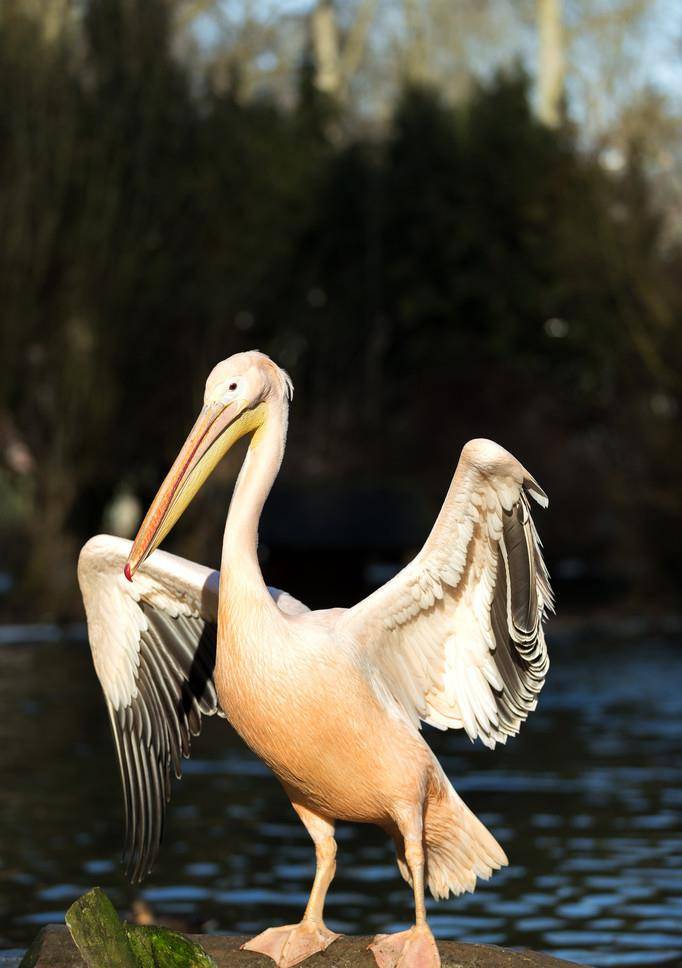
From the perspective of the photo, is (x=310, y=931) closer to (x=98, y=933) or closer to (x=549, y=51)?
(x=98, y=933)

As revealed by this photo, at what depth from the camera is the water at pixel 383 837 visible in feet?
24.0

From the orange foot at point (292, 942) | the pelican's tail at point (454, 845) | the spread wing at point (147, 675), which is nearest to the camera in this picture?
the orange foot at point (292, 942)

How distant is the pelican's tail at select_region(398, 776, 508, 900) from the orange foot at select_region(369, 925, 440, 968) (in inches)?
14.6

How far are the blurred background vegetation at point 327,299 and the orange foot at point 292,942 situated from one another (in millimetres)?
13726

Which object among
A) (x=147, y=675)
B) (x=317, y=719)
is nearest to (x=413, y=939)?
(x=317, y=719)

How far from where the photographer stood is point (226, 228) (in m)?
21.1

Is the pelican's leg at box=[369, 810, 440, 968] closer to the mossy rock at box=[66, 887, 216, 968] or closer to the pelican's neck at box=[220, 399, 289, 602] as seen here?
the mossy rock at box=[66, 887, 216, 968]

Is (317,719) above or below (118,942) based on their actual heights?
above

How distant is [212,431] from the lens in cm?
510

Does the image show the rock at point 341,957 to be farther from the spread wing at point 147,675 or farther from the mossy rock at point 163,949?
the spread wing at point 147,675

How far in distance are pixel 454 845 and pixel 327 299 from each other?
23753mm

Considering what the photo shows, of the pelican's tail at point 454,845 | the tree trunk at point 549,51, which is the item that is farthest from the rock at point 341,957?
the tree trunk at point 549,51

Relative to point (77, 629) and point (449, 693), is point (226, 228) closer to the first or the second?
point (77, 629)

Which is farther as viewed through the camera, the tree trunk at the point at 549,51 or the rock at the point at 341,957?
the tree trunk at the point at 549,51
